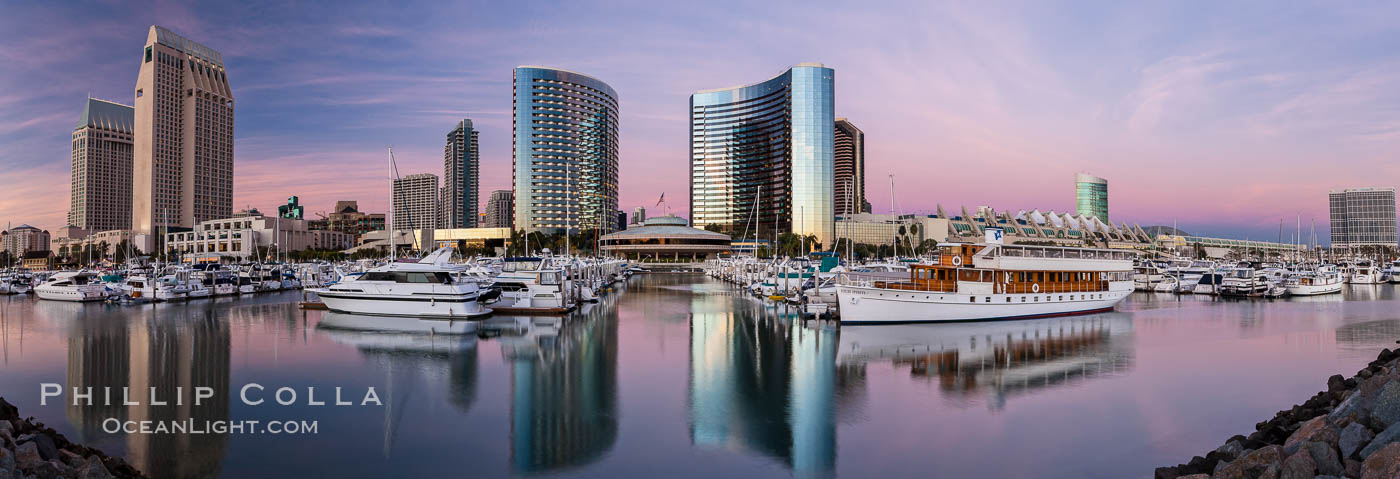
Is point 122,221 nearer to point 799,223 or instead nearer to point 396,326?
point 799,223

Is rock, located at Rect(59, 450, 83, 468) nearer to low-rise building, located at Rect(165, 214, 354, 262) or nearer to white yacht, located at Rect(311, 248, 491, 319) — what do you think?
white yacht, located at Rect(311, 248, 491, 319)

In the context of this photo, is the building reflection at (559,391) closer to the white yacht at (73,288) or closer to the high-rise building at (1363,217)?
the white yacht at (73,288)

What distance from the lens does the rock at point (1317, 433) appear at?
8195 mm

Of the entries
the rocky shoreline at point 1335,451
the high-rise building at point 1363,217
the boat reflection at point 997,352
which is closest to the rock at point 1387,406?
the rocky shoreline at point 1335,451

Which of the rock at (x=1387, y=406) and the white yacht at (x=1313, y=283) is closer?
the rock at (x=1387, y=406)

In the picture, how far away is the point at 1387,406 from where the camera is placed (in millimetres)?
8609

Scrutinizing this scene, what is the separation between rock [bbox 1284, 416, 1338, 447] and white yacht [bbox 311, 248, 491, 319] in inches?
1213

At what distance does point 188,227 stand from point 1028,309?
184 m

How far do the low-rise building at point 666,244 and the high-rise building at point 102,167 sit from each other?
369 feet

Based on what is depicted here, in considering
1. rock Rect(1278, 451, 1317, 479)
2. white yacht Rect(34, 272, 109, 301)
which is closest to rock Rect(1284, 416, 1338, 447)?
rock Rect(1278, 451, 1317, 479)

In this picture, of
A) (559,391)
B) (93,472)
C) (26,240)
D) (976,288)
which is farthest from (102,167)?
(93,472)

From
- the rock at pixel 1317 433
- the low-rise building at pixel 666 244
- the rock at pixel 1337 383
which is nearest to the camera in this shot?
the rock at pixel 1317 433

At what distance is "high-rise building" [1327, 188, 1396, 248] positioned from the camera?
556ft

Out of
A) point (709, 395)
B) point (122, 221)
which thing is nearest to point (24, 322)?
point (709, 395)
